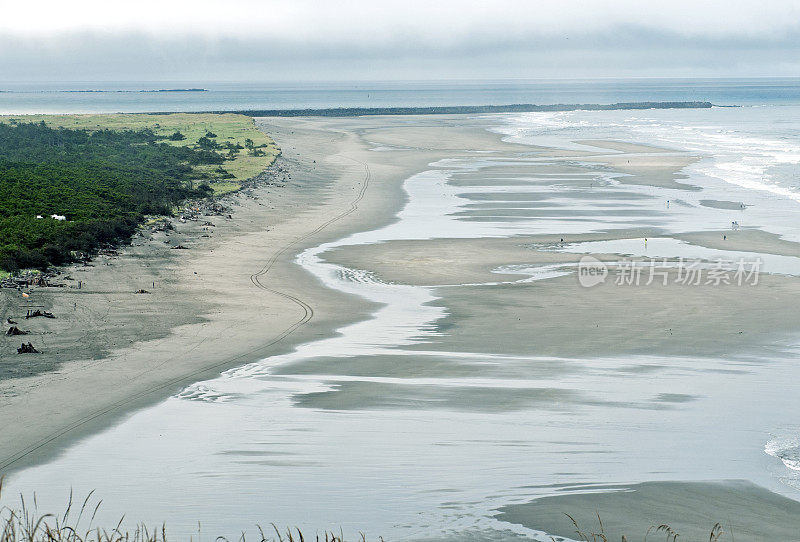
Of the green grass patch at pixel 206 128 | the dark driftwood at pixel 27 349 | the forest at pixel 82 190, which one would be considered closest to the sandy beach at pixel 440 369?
the dark driftwood at pixel 27 349

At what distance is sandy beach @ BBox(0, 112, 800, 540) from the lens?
11.3 m

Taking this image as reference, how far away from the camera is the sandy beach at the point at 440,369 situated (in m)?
11.3

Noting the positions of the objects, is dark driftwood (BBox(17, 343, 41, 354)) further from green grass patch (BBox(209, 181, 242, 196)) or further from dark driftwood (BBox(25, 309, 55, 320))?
green grass patch (BBox(209, 181, 242, 196))

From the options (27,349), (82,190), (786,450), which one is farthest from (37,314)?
(82,190)

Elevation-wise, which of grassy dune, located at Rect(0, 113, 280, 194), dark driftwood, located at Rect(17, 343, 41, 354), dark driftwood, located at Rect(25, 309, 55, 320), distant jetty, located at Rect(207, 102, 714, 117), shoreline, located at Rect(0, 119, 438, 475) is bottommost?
shoreline, located at Rect(0, 119, 438, 475)

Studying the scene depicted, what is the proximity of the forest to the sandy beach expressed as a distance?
1.62 metres

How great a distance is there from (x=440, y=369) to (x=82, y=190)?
90.0 ft

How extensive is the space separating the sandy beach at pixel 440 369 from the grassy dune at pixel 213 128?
62.1 ft

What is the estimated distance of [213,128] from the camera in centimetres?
8862

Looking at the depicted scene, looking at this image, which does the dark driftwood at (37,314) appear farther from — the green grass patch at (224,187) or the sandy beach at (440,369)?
the green grass patch at (224,187)

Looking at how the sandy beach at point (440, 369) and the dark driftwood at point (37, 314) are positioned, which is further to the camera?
the dark driftwood at point (37, 314)

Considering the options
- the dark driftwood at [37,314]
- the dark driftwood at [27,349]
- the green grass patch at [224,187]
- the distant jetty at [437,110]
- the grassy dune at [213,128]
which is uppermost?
the distant jetty at [437,110]

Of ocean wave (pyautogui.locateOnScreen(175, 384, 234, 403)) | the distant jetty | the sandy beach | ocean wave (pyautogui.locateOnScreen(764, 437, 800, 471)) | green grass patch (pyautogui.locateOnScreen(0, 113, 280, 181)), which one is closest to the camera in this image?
the sandy beach

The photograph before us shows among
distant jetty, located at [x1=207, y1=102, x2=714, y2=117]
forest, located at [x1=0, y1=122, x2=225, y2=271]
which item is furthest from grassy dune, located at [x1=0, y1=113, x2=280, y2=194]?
distant jetty, located at [x1=207, y1=102, x2=714, y2=117]
